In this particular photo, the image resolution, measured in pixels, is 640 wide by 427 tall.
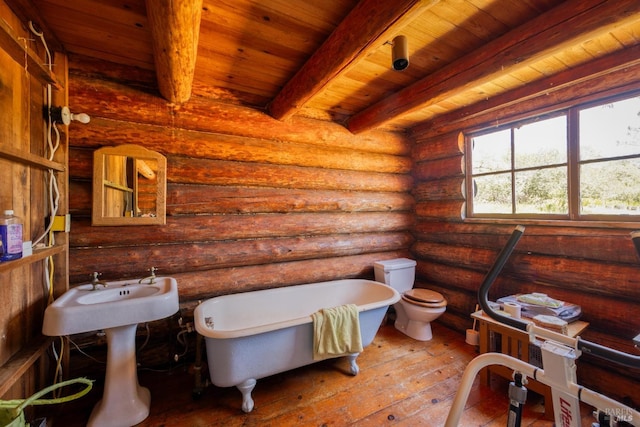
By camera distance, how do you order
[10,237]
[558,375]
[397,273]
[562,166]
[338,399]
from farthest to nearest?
[397,273] < [562,166] < [338,399] < [10,237] < [558,375]

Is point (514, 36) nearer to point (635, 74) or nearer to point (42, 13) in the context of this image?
point (635, 74)

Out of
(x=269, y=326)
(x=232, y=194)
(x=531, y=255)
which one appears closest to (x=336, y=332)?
(x=269, y=326)

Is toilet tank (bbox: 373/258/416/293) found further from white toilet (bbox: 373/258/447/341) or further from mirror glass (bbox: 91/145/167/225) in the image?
mirror glass (bbox: 91/145/167/225)

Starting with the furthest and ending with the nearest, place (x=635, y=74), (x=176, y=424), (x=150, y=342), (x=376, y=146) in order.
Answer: (x=376, y=146) → (x=150, y=342) → (x=635, y=74) → (x=176, y=424)

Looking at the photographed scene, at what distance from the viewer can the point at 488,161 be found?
2.62m

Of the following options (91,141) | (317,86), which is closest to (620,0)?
(317,86)

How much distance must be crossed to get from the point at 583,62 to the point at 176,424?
354cm

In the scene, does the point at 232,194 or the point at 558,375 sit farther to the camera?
the point at 232,194

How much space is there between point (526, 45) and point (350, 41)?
100 cm

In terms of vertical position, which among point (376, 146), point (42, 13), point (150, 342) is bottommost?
point (150, 342)

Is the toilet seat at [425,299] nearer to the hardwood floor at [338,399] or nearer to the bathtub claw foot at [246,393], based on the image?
the hardwood floor at [338,399]

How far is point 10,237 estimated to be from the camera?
111cm

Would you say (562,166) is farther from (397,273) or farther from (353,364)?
(353,364)

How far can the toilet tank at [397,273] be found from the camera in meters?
2.76
